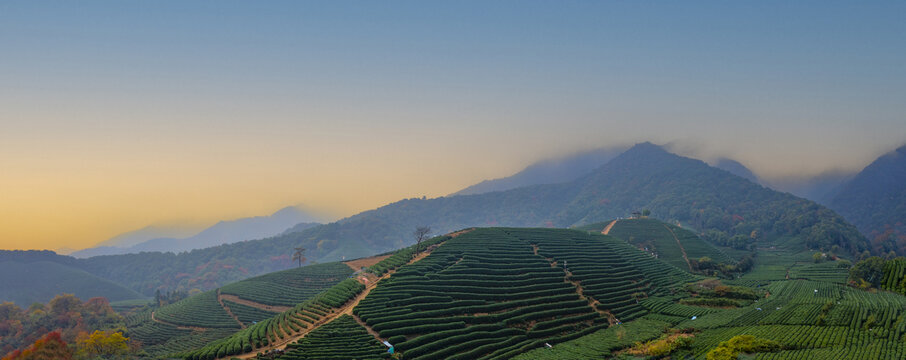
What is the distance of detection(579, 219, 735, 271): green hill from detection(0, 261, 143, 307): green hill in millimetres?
181349

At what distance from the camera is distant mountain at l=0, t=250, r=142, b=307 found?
148 meters

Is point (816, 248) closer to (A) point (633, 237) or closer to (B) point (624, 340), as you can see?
(A) point (633, 237)

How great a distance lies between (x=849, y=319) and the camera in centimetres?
4803

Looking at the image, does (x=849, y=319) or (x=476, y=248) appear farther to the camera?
(x=476, y=248)

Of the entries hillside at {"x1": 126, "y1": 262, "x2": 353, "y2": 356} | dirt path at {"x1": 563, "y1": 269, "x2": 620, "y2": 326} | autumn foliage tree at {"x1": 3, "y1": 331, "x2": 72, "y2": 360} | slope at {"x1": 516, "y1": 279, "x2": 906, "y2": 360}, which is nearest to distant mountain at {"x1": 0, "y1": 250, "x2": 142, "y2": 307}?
hillside at {"x1": 126, "y1": 262, "x2": 353, "y2": 356}

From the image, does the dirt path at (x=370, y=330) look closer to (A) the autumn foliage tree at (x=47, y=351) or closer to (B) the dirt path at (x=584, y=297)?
(B) the dirt path at (x=584, y=297)

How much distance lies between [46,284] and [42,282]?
2.83 m

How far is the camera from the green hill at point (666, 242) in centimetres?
10612

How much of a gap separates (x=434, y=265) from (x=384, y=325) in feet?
63.6

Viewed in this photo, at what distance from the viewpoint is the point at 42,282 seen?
156750 millimetres

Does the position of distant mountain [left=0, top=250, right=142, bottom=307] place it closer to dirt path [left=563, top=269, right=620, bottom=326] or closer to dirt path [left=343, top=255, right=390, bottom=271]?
dirt path [left=343, top=255, right=390, bottom=271]

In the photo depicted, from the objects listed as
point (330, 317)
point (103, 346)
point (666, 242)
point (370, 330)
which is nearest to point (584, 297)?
point (370, 330)

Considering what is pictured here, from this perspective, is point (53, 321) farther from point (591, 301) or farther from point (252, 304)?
point (591, 301)

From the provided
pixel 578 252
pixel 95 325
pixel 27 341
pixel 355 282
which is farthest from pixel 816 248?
pixel 27 341
